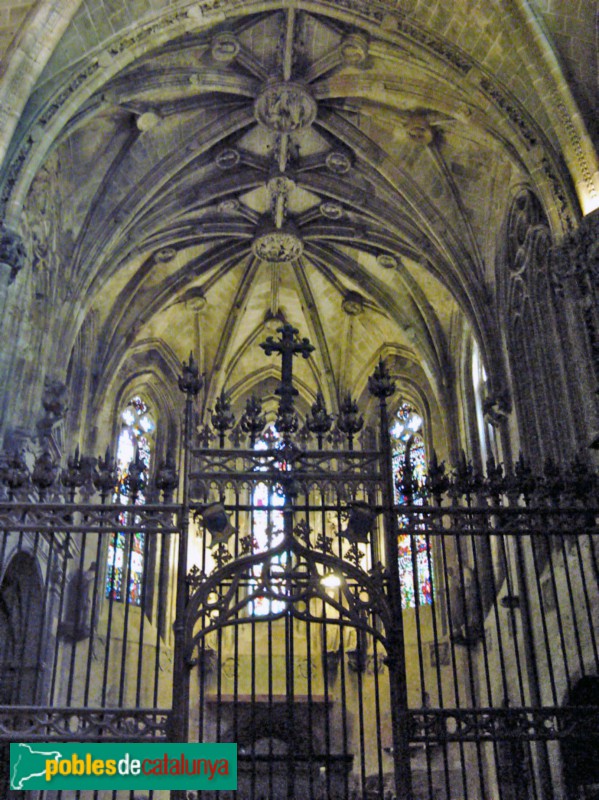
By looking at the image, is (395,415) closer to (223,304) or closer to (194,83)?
(223,304)

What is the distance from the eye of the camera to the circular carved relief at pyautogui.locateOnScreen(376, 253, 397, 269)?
68.1ft

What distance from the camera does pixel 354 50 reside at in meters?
16.2

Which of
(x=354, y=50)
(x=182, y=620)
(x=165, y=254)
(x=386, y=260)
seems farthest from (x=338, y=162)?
(x=182, y=620)

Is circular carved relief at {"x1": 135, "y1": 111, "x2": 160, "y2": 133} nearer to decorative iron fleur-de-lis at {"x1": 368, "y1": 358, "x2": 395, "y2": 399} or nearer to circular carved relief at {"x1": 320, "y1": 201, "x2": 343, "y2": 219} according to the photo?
circular carved relief at {"x1": 320, "y1": 201, "x2": 343, "y2": 219}

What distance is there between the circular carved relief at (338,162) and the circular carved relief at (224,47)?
3064 millimetres

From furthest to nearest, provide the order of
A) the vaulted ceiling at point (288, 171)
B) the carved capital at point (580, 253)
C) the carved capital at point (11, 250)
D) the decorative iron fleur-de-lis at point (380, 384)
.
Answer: the vaulted ceiling at point (288, 171) → the carved capital at point (11, 250) → the carved capital at point (580, 253) → the decorative iron fleur-de-lis at point (380, 384)

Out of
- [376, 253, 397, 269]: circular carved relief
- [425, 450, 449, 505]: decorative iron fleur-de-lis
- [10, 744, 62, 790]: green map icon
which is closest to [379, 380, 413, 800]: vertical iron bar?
[425, 450, 449, 505]: decorative iron fleur-de-lis

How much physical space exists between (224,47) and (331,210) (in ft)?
15.7

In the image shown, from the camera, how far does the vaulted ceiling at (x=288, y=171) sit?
1420cm

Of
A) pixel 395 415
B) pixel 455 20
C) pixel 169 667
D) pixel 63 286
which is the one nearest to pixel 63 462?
pixel 63 286

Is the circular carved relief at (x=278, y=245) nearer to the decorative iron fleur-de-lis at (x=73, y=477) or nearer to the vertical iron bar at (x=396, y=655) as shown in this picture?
the vertical iron bar at (x=396, y=655)

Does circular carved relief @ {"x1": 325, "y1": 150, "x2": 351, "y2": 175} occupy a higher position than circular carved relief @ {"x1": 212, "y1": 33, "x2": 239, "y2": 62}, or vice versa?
circular carved relief @ {"x1": 212, "y1": 33, "x2": 239, "y2": 62}

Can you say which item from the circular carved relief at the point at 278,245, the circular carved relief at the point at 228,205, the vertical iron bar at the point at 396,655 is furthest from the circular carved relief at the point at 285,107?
the vertical iron bar at the point at 396,655

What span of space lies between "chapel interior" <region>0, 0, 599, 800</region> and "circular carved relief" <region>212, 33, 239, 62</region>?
0.16 feet
